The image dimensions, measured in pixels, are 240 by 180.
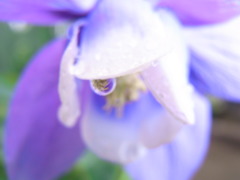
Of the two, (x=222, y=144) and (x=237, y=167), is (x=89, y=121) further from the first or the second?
(x=222, y=144)

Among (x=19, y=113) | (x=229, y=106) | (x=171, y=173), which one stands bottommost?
(x=229, y=106)

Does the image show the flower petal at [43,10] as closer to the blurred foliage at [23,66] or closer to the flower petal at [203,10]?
the flower petal at [203,10]

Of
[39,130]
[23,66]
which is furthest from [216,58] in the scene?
[23,66]

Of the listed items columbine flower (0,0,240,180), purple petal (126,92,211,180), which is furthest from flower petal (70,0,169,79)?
purple petal (126,92,211,180)

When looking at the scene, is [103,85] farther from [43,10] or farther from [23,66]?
[23,66]

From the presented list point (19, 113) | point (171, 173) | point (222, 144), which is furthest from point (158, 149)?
point (222, 144)

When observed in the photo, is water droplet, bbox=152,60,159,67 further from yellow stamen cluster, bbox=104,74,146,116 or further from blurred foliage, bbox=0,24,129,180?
blurred foliage, bbox=0,24,129,180
